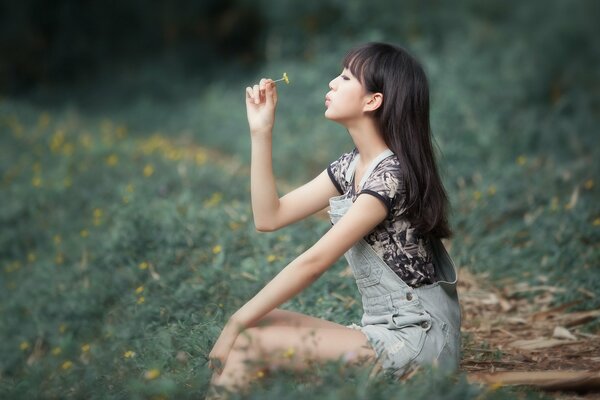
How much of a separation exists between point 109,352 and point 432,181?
1.60 metres

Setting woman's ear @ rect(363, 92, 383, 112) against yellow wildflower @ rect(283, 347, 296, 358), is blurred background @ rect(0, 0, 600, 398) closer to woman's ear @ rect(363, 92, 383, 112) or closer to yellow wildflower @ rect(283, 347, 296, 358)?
yellow wildflower @ rect(283, 347, 296, 358)

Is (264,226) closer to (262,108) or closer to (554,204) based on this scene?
(262,108)

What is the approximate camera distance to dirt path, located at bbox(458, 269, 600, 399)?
3475mm

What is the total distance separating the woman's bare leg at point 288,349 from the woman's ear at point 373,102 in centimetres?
79

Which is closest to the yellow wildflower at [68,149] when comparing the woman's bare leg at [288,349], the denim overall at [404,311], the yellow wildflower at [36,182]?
the yellow wildflower at [36,182]

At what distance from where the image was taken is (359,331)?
111 inches

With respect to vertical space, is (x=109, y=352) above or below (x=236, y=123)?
below

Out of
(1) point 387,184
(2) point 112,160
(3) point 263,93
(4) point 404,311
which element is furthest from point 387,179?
(2) point 112,160

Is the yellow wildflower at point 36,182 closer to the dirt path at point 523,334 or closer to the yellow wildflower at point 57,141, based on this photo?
the yellow wildflower at point 57,141

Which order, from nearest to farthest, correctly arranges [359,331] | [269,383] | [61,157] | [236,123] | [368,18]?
[269,383] < [359,331] < [61,157] < [236,123] < [368,18]

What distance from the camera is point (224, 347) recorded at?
2748 millimetres

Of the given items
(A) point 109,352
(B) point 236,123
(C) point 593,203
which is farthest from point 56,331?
(B) point 236,123

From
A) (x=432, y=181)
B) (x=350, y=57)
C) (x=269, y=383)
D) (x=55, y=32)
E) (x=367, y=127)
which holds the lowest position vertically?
(x=269, y=383)

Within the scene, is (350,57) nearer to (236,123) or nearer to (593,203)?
(593,203)
